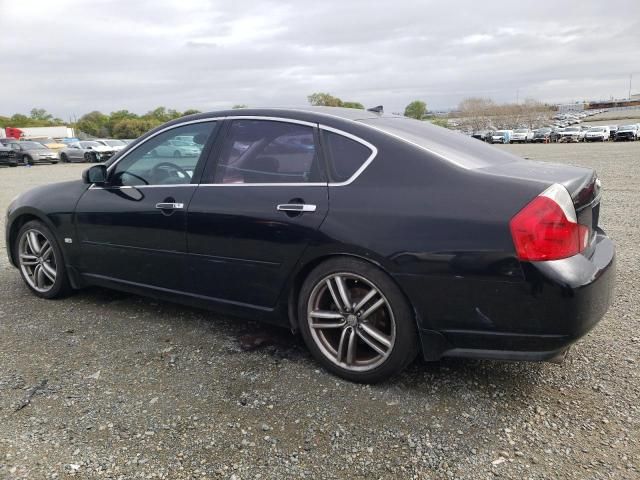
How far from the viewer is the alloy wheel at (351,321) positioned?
9.50 ft

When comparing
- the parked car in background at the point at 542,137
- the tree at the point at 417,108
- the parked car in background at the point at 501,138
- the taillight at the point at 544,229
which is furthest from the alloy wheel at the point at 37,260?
the tree at the point at 417,108

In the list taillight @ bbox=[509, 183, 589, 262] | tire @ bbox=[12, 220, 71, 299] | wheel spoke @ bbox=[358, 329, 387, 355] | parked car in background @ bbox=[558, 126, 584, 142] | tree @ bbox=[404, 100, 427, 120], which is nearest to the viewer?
taillight @ bbox=[509, 183, 589, 262]

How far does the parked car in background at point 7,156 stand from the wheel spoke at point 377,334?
31.3 metres

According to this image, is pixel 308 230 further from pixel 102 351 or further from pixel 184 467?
pixel 102 351

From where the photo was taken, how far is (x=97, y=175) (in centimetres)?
406

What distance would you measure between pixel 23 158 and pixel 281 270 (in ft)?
105

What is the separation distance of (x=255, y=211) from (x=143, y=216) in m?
1.05

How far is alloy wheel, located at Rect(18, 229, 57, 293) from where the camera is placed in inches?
179

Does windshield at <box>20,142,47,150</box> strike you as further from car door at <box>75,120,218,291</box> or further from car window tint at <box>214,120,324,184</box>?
car window tint at <box>214,120,324,184</box>

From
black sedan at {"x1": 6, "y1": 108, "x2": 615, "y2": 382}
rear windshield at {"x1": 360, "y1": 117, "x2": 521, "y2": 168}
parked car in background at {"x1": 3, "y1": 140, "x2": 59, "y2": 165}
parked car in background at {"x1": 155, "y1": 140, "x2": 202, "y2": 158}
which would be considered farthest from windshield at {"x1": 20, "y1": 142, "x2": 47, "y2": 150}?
rear windshield at {"x1": 360, "y1": 117, "x2": 521, "y2": 168}

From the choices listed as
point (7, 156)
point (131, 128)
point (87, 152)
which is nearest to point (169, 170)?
point (7, 156)

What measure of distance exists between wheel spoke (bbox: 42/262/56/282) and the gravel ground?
715 mm

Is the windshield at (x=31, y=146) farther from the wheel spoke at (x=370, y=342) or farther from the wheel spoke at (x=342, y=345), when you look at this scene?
the wheel spoke at (x=370, y=342)

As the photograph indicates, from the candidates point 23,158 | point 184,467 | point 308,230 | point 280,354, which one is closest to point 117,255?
point 280,354
